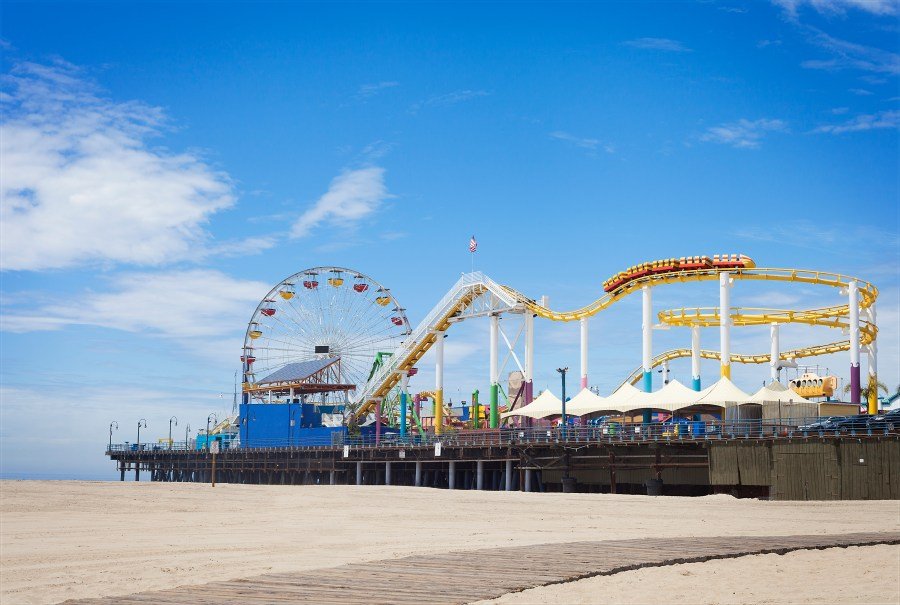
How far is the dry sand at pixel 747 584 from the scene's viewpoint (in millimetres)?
11016

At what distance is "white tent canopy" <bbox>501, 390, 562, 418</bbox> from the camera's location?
47897 mm

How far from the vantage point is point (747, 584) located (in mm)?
12094

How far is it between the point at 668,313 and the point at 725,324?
9.19 meters

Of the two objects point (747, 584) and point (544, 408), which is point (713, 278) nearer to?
point (544, 408)

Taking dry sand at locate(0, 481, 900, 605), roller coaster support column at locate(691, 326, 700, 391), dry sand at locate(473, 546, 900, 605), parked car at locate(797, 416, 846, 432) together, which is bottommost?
dry sand at locate(0, 481, 900, 605)

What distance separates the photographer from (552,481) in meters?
44.8

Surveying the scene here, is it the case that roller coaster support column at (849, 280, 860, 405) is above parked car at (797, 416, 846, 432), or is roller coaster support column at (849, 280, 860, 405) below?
above

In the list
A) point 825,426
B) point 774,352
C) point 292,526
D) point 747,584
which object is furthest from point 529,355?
point 747,584

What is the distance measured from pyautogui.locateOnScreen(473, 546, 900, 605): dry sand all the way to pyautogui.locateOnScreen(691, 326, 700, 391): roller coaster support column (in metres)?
38.7

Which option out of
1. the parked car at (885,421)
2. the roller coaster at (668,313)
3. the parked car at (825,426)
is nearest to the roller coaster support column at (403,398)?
the roller coaster at (668,313)

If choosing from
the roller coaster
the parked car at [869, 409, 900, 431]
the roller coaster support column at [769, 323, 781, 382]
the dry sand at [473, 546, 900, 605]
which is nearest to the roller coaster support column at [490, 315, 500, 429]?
the roller coaster

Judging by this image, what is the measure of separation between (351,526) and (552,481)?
22.8 meters

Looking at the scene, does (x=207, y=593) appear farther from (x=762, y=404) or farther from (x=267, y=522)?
(x=762, y=404)

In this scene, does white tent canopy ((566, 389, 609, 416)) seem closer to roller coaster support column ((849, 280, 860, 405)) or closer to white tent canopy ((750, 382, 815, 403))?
white tent canopy ((750, 382, 815, 403))
